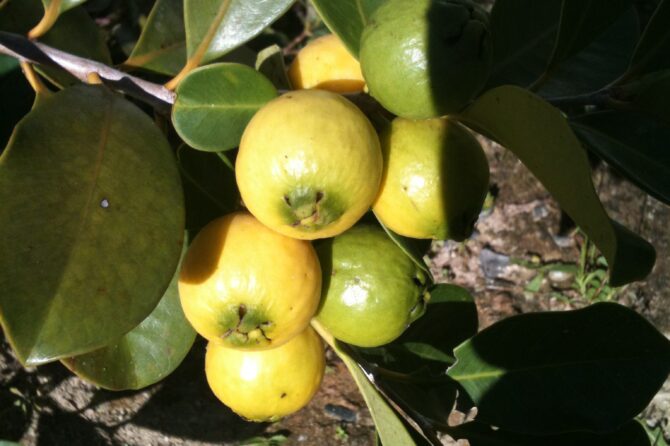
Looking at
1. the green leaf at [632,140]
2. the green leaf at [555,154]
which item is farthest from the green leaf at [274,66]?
the green leaf at [632,140]

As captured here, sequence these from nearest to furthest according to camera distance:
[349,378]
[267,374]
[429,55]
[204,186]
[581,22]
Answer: [429,55], [581,22], [267,374], [204,186], [349,378]

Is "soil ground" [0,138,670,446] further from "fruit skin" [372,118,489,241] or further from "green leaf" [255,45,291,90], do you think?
"fruit skin" [372,118,489,241]

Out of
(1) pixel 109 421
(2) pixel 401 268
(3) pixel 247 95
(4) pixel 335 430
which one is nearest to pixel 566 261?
(4) pixel 335 430

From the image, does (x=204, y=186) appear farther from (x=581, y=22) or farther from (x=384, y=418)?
(x=581, y=22)

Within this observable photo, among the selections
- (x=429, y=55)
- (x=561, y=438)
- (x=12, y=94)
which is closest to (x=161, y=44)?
(x=12, y=94)

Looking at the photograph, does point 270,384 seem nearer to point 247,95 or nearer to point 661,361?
point 247,95

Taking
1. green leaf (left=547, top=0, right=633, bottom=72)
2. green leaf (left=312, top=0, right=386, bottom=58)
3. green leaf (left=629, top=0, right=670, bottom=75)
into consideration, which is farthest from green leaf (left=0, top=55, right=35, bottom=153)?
green leaf (left=629, top=0, right=670, bottom=75)
